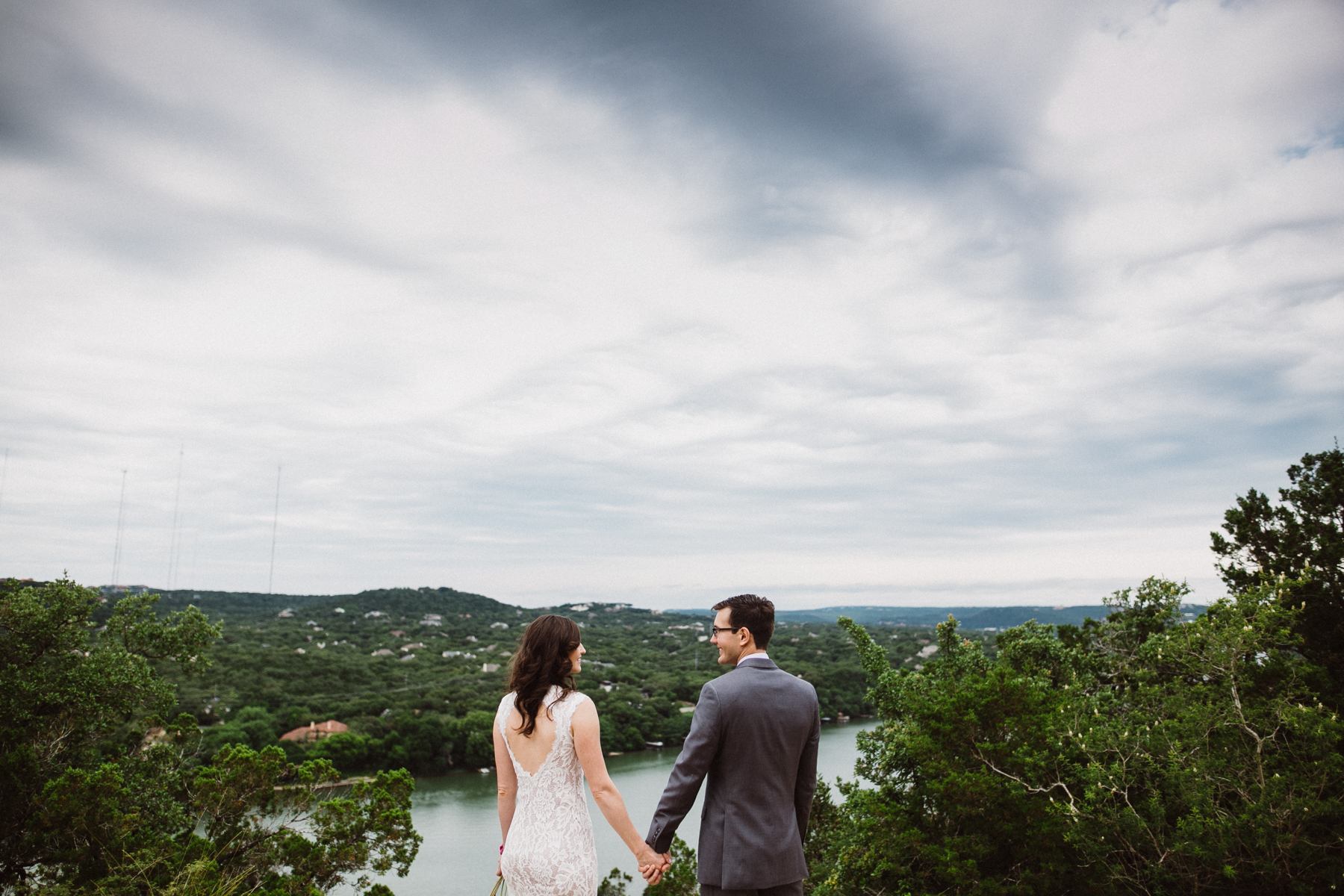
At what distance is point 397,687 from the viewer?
169 ft

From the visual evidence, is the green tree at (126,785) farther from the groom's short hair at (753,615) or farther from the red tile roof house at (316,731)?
the red tile roof house at (316,731)

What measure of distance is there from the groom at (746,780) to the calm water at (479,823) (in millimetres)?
12503

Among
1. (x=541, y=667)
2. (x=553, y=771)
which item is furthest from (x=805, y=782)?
(x=541, y=667)

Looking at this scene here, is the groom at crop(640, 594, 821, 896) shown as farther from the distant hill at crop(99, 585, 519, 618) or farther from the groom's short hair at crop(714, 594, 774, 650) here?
the distant hill at crop(99, 585, 519, 618)

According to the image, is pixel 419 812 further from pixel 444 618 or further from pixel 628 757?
pixel 444 618

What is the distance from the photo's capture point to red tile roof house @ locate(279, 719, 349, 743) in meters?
37.1

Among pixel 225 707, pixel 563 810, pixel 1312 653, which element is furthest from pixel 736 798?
pixel 225 707

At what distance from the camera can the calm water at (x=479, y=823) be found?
2177 cm

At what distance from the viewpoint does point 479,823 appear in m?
28.0

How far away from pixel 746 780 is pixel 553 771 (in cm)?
67

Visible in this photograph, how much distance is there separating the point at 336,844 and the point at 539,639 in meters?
10.6

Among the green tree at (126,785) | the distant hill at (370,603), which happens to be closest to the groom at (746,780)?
the green tree at (126,785)

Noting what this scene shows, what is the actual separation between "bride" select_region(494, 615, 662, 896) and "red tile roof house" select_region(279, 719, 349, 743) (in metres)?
38.5

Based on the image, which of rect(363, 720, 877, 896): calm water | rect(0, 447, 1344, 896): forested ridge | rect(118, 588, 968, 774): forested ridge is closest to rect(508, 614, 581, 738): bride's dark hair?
rect(0, 447, 1344, 896): forested ridge
